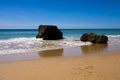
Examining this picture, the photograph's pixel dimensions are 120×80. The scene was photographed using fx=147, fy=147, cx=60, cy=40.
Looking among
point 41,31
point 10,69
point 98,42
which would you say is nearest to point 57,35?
point 41,31

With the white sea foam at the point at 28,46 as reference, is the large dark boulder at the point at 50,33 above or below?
above

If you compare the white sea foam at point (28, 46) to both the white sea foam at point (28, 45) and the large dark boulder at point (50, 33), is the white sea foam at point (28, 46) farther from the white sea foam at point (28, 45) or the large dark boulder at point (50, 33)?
the large dark boulder at point (50, 33)

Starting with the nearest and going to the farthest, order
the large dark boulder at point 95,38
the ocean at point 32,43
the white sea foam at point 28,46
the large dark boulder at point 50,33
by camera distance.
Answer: the white sea foam at point 28,46, the ocean at point 32,43, the large dark boulder at point 95,38, the large dark boulder at point 50,33

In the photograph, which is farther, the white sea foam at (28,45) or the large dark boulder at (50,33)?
the large dark boulder at (50,33)

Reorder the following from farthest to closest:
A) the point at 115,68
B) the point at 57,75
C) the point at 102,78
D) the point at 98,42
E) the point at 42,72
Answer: the point at 98,42
the point at 115,68
the point at 42,72
the point at 57,75
the point at 102,78

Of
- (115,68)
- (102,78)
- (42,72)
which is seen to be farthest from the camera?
(115,68)

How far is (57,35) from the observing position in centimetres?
2594

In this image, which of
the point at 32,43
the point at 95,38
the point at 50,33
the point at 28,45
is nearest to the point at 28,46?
the point at 28,45

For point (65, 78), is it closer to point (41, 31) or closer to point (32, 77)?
point (32, 77)

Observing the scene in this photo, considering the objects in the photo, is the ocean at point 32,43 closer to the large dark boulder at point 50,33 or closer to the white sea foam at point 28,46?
the white sea foam at point 28,46

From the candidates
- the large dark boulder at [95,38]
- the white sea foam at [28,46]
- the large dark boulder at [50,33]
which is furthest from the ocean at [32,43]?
the large dark boulder at [50,33]

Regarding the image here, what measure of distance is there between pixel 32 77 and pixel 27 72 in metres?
0.61

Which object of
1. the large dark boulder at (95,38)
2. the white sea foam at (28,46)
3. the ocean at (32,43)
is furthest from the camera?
the large dark boulder at (95,38)

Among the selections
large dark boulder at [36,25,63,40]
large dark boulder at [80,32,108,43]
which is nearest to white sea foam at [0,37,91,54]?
large dark boulder at [80,32,108,43]
